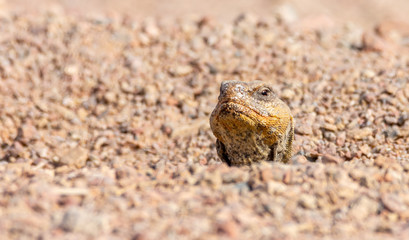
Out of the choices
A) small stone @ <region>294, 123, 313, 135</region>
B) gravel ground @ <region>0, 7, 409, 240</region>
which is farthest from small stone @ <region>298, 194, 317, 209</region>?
small stone @ <region>294, 123, 313, 135</region>

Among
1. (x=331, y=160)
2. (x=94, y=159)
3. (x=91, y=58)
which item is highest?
(x=91, y=58)

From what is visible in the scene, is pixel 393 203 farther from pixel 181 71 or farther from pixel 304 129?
pixel 181 71

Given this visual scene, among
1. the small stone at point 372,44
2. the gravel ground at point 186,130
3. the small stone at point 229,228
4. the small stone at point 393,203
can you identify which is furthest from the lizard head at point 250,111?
the small stone at point 372,44

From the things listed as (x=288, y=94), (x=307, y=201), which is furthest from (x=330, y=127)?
(x=307, y=201)

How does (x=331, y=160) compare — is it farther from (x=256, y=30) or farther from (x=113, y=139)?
(x=256, y=30)

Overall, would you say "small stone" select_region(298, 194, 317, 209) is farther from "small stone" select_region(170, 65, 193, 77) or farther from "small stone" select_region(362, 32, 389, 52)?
"small stone" select_region(362, 32, 389, 52)

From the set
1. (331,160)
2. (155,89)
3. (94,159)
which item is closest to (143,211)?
(331,160)
